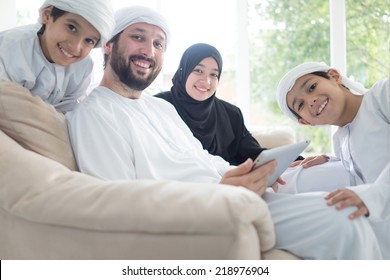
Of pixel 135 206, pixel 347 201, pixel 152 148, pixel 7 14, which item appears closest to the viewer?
pixel 135 206

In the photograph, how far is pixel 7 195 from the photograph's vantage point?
4.00 feet

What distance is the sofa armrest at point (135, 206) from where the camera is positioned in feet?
3.09

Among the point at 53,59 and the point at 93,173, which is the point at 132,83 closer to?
the point at 53,59

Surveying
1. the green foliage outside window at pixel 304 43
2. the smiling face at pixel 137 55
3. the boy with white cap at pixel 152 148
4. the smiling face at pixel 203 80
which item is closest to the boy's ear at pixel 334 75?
the boy with white cap at pixel 152 148

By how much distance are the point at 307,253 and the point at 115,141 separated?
770 millimetres

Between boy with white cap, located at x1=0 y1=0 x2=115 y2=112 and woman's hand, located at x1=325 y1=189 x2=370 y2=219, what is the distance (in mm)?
1101

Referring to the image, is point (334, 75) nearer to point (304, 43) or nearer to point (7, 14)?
point (304, 43)

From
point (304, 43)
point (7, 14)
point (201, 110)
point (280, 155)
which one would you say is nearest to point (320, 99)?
point (280, 155)

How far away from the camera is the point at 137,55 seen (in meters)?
2.00

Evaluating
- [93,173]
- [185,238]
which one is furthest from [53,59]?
[185,238]

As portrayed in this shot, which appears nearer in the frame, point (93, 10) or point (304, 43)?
point (93, 10)

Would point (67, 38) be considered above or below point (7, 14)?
below

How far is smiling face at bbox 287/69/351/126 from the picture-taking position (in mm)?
1896

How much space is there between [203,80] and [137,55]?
0.81m
